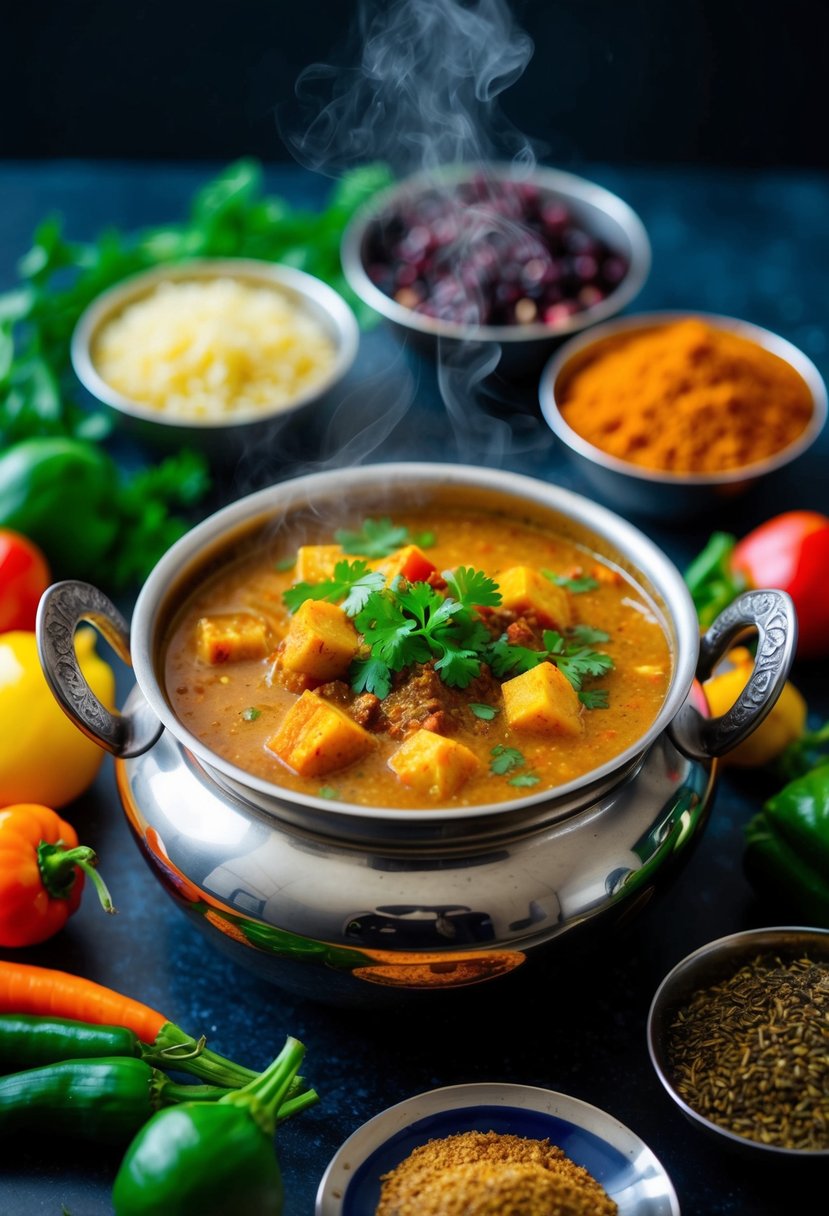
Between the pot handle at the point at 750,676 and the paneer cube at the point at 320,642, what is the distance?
63 cm

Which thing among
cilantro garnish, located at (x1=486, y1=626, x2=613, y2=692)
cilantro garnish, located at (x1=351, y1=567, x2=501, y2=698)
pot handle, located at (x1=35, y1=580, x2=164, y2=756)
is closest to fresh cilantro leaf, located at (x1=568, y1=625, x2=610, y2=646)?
cilantro garnish, located at (x1=486, y1=626, x2=613, y2=692)

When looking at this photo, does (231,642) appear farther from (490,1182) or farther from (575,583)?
(490,1182)

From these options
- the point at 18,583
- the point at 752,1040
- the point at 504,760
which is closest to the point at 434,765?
the point at 504,760

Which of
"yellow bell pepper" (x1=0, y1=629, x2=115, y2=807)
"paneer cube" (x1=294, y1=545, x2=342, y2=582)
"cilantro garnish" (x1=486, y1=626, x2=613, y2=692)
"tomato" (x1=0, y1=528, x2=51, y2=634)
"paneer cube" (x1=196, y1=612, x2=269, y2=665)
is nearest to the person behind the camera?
"cilantro garnish" (x1=486, y1=626, x2=613, y2=692)

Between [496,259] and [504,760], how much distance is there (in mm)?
2317

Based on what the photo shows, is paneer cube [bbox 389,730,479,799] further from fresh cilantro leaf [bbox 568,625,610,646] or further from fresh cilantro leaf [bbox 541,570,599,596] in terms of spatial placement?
fresh cilantro leaf [bbox 541,570,599,596]

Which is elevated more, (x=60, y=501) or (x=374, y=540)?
(x=374, y=540)

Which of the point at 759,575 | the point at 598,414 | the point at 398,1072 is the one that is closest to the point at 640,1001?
the point at 398,1072

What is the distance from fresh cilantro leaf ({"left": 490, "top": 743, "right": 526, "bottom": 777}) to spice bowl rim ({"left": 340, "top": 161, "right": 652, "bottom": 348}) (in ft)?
6.23

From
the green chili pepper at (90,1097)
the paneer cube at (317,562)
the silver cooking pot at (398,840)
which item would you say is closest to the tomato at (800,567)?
the silver cooking pot at (398,840)

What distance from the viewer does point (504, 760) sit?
2344 mm

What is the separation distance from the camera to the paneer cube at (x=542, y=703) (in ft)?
7.78

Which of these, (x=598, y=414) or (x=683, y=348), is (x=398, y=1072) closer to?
(x=598, y=414)

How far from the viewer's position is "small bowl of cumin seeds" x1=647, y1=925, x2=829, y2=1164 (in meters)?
2.21
